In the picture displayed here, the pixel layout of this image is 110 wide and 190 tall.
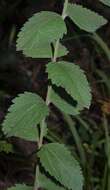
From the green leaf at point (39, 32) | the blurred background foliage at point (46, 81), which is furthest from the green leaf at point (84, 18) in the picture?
the blurred background foliage at point (46, 81)

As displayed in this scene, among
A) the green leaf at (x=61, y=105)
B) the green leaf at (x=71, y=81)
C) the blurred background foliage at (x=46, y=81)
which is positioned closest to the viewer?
the green leaf at (x=71, y=81)

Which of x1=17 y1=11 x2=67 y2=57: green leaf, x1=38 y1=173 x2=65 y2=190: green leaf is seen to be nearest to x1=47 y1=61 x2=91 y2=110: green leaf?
x1=17 y1=11 x2=67 y2=57: green leaf

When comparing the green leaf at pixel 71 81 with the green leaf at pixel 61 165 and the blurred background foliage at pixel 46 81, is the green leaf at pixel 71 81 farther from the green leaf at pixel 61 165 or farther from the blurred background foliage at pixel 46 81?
the blurred background foliage at pixel 46 81

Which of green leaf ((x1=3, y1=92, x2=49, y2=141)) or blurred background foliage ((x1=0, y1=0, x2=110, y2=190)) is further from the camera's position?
blurred background foliage ((x1=0, y1=0, x2=110, y2=190))

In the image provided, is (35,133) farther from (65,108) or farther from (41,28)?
(41,28)

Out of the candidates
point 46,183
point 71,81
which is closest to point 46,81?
point 46,183

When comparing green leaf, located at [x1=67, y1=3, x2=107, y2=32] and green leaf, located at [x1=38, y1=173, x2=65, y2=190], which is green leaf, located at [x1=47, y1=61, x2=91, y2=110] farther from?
green leaf, located at [x1=38, y1=173, x2=65, y2=190]

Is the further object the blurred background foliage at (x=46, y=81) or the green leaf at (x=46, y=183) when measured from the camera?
the blurred background foliage at (x=46, y=81)
